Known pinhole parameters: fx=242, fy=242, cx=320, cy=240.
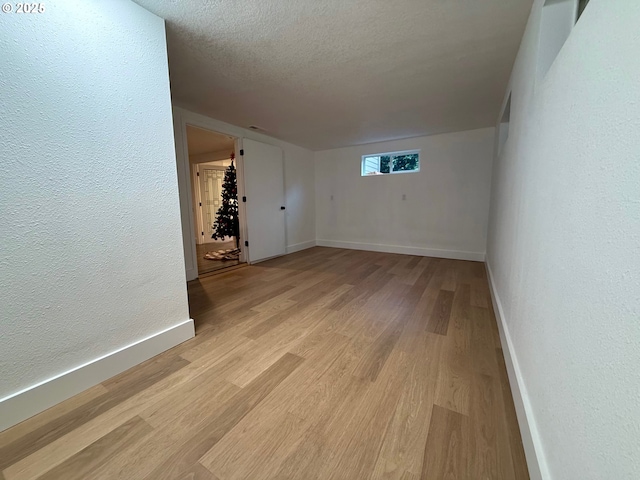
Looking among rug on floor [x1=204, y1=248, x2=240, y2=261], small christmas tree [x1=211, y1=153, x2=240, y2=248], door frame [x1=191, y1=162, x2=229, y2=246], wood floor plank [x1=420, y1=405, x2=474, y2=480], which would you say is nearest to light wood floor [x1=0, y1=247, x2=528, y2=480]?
wood floor plank [x1=420, y1=405, x2=474, y2=480]

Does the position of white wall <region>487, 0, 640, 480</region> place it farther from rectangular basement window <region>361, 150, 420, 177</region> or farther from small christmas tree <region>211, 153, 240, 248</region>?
small christmas tree <region>211, 153, 240, 248</region>

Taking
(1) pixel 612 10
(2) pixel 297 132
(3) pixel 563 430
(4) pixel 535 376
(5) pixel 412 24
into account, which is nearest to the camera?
Result: (1) pixel 612 10

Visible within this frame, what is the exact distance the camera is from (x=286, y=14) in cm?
158

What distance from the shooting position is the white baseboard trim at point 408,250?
4.26 m

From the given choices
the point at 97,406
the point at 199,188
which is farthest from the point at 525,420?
the point at 199,188

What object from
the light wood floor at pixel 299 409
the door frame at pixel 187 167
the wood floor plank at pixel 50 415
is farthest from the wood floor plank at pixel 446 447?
the door frame at pixel 187 167

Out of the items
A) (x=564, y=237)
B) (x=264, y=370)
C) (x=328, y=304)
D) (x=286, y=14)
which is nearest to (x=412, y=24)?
(x=286, y=14)

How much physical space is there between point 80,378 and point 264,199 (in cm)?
343

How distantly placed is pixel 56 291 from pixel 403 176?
189 inches

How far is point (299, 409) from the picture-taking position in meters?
1.21

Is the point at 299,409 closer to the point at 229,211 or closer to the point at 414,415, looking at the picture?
the point at 414,415

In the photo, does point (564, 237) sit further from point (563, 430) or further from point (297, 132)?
point (297, 132)

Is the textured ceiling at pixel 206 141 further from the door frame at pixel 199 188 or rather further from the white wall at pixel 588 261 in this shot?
the white wall at pixel 588 261

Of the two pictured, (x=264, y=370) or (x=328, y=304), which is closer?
(x=264, y=370)
